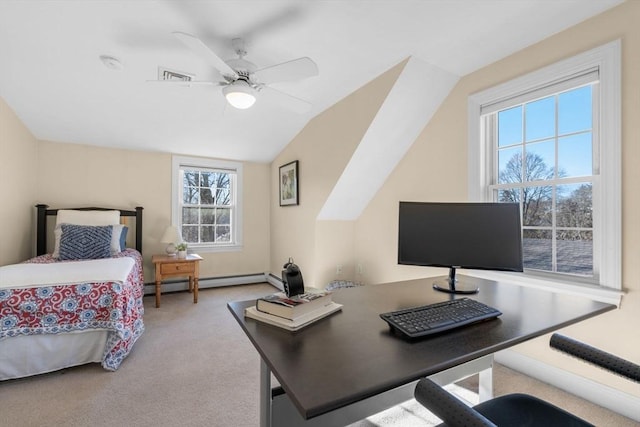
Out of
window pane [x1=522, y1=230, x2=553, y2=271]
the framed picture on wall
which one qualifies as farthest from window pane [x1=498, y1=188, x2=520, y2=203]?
the framed picture on wall

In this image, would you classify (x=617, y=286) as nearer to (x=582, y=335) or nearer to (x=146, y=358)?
(x=582, y=335)

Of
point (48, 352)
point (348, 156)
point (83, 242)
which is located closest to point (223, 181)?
point (83, 242)

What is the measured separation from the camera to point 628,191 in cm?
163

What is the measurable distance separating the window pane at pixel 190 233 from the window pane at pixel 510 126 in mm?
4138

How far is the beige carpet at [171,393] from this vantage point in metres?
1.66

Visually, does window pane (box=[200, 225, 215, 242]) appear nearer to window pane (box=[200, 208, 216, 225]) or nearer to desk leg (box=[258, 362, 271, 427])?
window pane (box=[200, 208, 216, 225])

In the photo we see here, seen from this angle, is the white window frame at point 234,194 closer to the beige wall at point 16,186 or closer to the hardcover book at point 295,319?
the beige wall at point 16,186

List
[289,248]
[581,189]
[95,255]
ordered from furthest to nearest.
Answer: [289,248], [95,255], [581,189]

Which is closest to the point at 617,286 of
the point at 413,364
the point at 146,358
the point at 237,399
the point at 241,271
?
the point at 413,364

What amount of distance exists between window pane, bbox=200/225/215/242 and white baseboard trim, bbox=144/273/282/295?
2.01ft

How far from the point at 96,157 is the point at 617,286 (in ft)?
17.5

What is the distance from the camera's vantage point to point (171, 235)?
394 cm

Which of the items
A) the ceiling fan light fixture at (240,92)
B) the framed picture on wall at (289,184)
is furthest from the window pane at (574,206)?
the framed picture on wall at (289,184)

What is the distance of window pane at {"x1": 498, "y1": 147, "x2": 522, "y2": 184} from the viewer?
225 cm
